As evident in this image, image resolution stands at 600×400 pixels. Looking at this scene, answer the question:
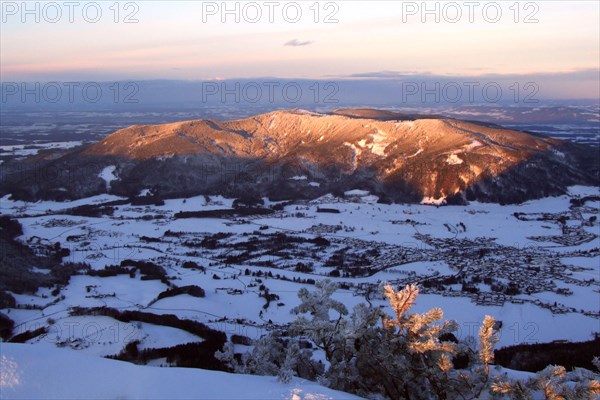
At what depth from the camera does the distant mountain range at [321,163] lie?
5588 cm

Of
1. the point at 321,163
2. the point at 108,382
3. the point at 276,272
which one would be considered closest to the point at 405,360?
the point at 108,382

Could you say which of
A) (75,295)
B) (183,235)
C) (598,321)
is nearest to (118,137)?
(183,235)

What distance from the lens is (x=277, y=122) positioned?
264ft

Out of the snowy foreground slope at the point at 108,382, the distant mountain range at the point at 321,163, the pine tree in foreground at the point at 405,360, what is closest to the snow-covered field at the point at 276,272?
the snowy foreground slope at the point at 108,382

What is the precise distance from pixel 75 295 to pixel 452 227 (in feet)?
96.5

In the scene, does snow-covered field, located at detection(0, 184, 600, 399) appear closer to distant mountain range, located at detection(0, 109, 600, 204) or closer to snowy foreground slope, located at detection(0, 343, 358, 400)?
snowy foreground slope, located at detection(0, 343, 358, 400)

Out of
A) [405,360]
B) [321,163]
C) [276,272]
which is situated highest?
[321,163]

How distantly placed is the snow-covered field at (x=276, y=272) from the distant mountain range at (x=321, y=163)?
334cm

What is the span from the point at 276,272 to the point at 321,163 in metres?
33.4

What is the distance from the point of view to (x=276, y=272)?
31.8m

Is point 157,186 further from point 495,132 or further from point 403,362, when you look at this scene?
point 403,362

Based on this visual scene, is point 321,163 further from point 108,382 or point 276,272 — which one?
point 108,382

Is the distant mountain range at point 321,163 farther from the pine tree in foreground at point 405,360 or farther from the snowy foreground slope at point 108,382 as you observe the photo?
the snowy foreground slope at point 108,382

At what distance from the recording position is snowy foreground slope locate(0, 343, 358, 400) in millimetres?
5637
